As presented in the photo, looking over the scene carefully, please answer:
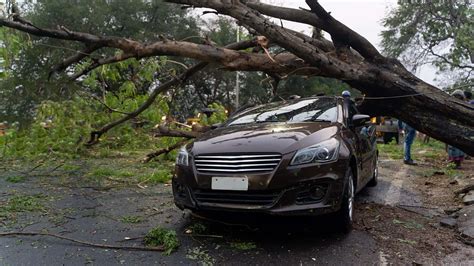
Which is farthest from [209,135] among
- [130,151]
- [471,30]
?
[471,30]

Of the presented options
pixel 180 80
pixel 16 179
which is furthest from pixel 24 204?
pixel 180 80

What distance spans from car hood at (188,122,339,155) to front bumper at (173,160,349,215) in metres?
0.26

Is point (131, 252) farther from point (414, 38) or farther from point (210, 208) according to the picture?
point (414, 38)

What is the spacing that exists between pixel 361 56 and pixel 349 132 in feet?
7.90

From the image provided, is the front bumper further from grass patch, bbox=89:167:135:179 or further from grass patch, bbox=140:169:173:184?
grass patch, bbox=89:167:135:179

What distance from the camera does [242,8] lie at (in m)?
6.39

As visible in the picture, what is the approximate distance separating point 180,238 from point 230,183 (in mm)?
805

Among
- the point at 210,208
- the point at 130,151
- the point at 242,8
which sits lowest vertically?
the point at 130,151

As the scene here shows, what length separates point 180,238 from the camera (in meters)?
4.20

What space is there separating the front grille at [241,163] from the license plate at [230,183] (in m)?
0.07

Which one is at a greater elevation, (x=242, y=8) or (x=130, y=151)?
(x=242, y=8)

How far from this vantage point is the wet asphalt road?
143 inches

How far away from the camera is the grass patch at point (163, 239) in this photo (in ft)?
12.6

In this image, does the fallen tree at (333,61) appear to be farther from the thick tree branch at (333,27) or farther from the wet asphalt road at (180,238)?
the wet asphalt road at (180,238)
